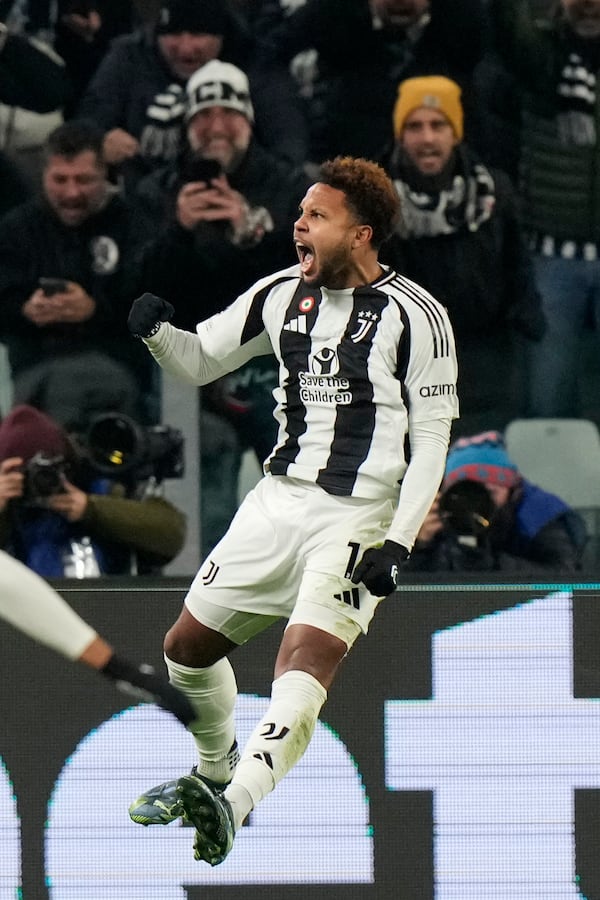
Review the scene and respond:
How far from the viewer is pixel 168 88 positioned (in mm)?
6777

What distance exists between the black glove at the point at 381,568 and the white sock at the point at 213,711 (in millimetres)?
609

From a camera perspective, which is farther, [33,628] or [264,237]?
[264,237]

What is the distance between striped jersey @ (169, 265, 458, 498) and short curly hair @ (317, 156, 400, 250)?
0.15 metres

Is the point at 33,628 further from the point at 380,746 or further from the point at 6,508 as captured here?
the point at 6,508

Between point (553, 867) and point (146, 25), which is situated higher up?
point (146, 25)

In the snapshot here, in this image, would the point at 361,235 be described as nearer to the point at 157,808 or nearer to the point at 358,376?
the point at 358,376

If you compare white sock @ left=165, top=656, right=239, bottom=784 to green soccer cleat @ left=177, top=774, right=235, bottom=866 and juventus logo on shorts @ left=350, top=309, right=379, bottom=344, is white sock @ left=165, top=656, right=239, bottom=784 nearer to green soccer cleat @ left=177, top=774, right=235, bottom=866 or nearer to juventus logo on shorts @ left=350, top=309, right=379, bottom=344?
green soccer cleat @ left=177, top=774, right=235, bottom=866

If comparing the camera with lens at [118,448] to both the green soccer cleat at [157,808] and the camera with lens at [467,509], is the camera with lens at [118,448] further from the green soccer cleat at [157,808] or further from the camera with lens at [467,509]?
the green soccer cleat at [157,808]

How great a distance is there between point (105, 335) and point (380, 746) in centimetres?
234

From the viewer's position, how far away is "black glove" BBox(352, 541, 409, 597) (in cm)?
431

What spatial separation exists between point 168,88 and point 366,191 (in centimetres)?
240

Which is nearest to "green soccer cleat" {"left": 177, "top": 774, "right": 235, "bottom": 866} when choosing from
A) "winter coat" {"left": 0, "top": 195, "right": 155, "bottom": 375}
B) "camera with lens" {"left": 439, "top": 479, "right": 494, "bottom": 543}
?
"camera with lens" {"left": 439, "top": 479, "right": 494, "bottom": 543}

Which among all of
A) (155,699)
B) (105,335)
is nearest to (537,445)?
(105,335)

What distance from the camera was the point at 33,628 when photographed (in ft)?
12.9
